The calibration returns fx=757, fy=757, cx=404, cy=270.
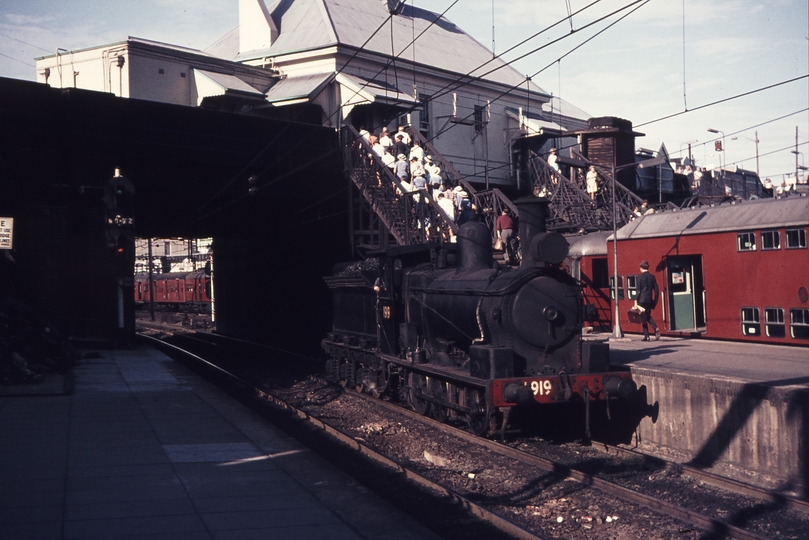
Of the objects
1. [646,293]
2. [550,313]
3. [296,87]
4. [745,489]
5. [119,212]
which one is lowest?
[745,489]

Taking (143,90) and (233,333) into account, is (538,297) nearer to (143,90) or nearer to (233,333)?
(143,90)

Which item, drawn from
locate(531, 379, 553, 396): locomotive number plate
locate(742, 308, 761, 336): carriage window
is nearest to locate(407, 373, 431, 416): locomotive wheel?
locate(531, 379, 553, 396): locomotive number plate

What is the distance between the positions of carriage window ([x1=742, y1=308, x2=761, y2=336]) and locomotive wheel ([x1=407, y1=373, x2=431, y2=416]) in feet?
24.3

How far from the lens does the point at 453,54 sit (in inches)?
1380

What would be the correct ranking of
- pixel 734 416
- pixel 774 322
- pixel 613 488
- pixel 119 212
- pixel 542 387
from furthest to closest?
pixel 119 212
pixel 774 322
pixel 542 387
pixel 734 416
pixel 613 488

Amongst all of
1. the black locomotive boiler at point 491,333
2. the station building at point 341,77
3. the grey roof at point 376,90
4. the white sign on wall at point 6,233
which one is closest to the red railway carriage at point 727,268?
the black locomotive boiler at point 491,333

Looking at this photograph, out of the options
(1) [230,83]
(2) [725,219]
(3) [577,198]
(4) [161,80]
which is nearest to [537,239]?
(2) [725,219]

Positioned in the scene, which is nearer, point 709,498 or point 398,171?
point 709,498

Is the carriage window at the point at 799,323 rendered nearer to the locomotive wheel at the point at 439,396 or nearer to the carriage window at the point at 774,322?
the carriage window at the point at 774,322

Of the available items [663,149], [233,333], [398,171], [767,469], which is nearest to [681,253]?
[398,171]

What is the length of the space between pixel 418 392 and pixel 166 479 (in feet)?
17.2

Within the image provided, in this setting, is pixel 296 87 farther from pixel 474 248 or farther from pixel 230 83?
pixel 474 248

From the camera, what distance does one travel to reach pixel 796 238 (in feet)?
47.7

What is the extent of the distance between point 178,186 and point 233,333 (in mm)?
13093
